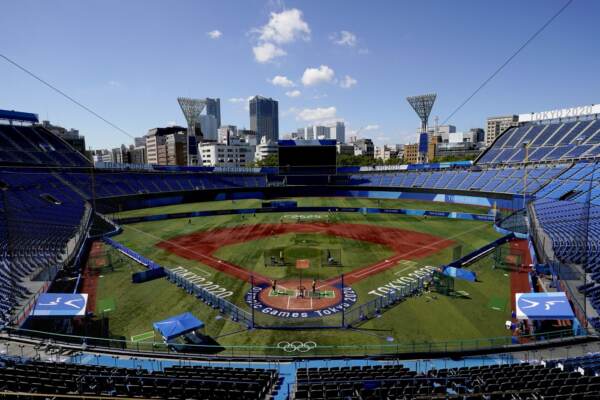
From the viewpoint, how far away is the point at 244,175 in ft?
341

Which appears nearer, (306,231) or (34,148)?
(306,231)

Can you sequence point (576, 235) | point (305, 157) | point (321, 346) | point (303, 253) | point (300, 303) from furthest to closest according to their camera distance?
point (305, 157) < point (303, 253) < point (576, 235) < point (300, 303) < point (321, 346)

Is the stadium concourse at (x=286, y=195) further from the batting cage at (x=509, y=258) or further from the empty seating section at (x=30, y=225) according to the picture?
the batting cage at (x=509, y=258)

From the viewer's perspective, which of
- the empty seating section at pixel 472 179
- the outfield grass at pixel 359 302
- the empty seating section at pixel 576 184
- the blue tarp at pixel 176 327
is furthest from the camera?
the empty seating section at pixel 472 179

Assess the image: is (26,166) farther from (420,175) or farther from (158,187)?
(420,175)

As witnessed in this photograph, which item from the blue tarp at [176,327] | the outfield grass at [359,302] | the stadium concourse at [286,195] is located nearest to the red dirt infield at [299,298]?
the outfield grass at [359,302]

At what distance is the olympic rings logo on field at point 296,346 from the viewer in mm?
20922

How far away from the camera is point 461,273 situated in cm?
3266

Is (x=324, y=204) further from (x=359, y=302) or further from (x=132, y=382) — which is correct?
(x=132, y=382)

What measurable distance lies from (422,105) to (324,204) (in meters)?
47.3

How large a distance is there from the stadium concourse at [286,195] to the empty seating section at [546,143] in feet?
1.57

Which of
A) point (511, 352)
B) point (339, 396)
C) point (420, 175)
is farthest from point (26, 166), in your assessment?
point (420, 175)

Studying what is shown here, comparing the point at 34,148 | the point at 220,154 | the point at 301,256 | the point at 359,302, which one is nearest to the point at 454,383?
the point at 359,302

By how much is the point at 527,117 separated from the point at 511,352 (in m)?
109
